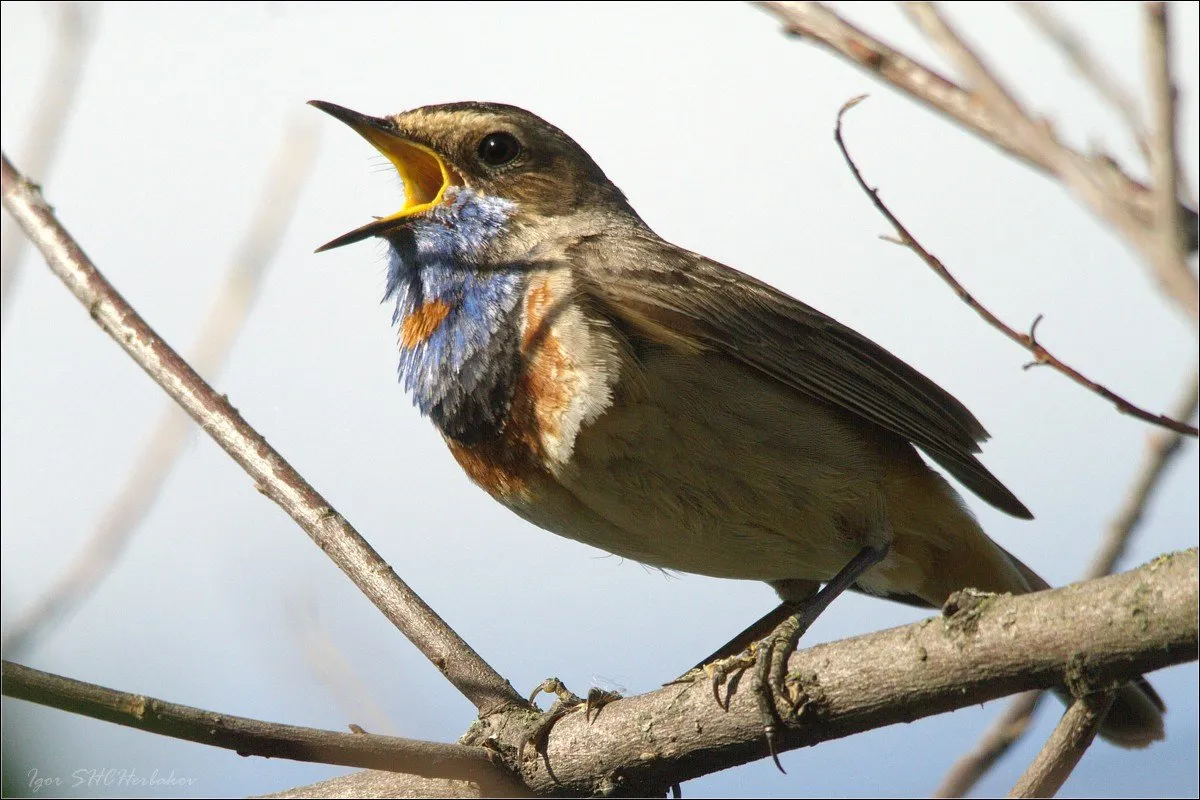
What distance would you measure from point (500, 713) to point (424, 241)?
208 centimetres

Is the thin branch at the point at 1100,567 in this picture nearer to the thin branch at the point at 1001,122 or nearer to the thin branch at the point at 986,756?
the thin branch at the point at 986,756

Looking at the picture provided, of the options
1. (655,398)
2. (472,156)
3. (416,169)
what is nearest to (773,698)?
(655,398)

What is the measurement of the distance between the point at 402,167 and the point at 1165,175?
14.4ft

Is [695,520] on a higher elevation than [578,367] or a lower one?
lower

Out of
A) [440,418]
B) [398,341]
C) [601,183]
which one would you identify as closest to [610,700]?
[440,418]

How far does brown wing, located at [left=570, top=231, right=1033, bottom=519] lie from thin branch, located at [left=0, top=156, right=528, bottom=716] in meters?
1.33

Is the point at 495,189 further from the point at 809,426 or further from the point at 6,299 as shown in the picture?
the point at 6,299

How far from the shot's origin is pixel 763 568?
517 centimetres

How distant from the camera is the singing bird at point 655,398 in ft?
15.3

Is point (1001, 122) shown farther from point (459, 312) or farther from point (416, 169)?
point (416, 169)

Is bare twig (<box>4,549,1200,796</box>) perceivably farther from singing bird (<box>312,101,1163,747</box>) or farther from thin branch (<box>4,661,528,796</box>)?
singing bird (<box>312,101,1163,747</box>)

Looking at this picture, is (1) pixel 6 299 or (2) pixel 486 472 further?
(2) pixel 486 472

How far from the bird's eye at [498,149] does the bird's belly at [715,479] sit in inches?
54.6

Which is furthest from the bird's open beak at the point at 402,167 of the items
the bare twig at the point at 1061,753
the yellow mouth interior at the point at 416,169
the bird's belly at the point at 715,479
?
the bare twig at the point at 1061,753
